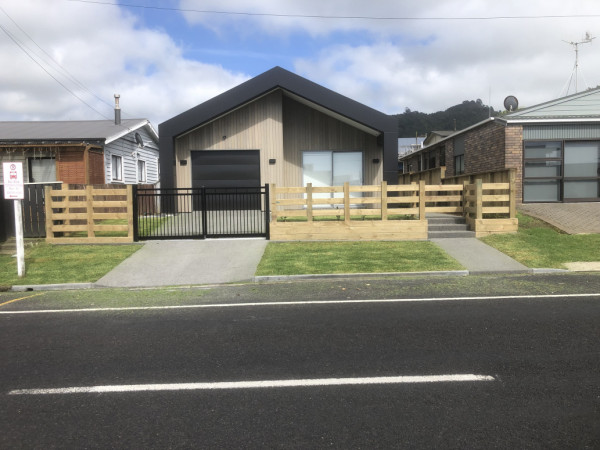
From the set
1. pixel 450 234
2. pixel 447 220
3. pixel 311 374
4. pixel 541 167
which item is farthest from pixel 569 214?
pixel 311 374

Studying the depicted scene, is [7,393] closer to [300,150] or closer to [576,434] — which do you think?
[576,434]

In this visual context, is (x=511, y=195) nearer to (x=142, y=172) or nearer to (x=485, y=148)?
(x=485, y=148)

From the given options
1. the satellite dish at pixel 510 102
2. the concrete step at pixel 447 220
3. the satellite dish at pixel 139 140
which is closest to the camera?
the concrete step at pixel 447 220

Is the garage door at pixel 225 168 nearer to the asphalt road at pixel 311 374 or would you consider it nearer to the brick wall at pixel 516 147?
the brick wall at pixel 516 147

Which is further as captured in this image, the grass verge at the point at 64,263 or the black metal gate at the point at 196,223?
the black metal gate at the point at 196,223

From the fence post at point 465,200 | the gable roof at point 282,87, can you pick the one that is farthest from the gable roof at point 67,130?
the fence post at point 465,200

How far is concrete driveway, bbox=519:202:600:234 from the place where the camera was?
14819 millimetres

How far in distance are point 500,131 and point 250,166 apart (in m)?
9.59

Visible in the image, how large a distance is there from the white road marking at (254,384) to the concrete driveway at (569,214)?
11745mm

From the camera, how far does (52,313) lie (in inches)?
309

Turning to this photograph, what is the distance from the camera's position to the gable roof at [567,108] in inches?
723

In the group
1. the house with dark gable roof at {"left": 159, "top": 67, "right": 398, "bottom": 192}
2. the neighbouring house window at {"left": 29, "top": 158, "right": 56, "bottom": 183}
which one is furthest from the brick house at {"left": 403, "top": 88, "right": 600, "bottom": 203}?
the neighbouring house window at {"left": 29, "top": 158, "right": 56, "bottom": 183}

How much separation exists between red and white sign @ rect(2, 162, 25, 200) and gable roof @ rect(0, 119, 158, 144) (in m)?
11.3

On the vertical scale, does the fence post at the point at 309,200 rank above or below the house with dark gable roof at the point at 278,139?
below
